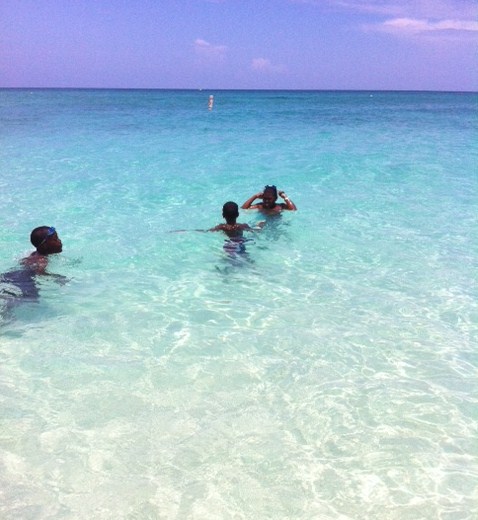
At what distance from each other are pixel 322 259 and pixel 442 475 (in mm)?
4849

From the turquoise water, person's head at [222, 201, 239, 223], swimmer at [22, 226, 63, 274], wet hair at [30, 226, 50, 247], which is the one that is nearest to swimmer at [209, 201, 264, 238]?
person's head at [222, 201, 239, 223]

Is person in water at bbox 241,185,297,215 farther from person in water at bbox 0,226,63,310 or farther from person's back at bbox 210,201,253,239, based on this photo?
person in water at bbox 0,226,63,310

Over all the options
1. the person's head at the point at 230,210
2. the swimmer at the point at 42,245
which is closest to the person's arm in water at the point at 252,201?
the person's head at the point at 230,210

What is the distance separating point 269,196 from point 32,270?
4825 mm

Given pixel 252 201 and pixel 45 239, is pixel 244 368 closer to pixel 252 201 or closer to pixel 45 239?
pixel 45 239

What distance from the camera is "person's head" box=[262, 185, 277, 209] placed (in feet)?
33.1

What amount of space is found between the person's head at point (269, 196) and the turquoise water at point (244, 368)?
16.1 inches

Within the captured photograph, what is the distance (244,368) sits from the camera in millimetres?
5066

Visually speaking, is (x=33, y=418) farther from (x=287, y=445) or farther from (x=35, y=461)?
(x=287, y=445)

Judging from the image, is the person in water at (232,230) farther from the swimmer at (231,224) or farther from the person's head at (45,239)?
the person's head at (45,239)

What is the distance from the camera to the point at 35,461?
3820 millimetres

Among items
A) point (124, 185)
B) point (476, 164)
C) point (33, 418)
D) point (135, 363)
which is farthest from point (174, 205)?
point (476, 164)

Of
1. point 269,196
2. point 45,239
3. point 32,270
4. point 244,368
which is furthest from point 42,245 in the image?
point 269,196

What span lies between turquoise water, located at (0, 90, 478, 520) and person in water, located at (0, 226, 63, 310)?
240 millimetres
